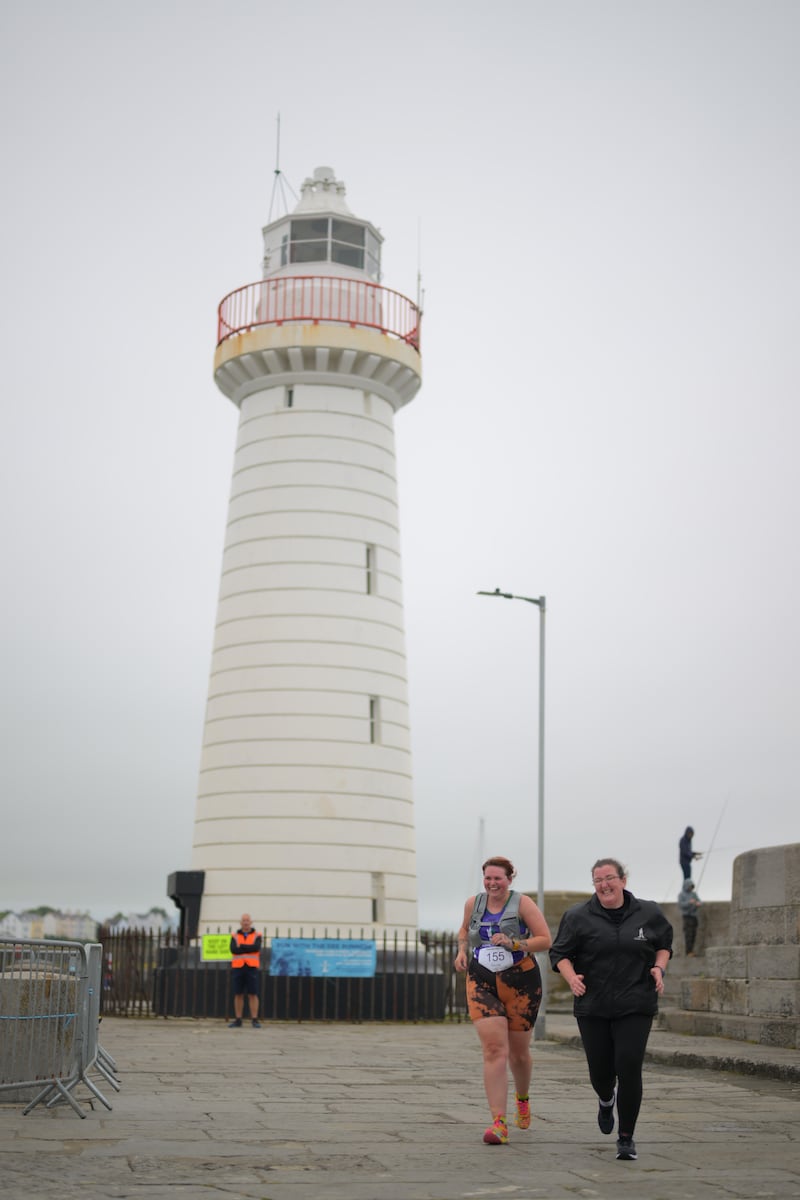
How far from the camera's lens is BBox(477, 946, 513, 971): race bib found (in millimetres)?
9797

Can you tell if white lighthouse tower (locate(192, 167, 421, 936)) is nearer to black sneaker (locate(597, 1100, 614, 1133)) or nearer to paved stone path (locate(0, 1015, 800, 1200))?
paved stone path (locate(0, 1015, 800, 1200))

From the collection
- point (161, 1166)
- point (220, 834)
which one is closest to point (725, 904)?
point (220, 834)

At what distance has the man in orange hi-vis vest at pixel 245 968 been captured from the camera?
23969mm

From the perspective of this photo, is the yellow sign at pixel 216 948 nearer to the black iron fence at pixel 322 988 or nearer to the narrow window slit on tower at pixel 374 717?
the black iron fence at pixel 322 988

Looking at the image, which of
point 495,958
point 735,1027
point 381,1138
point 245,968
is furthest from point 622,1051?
point 245,968

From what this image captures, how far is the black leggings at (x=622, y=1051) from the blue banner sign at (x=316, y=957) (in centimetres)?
1786

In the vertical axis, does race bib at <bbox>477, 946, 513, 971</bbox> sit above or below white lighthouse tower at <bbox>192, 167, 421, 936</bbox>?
below

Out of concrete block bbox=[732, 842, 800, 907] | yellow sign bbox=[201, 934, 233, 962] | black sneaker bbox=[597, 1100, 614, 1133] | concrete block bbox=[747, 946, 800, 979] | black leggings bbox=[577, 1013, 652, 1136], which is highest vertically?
concrete block bbox=[732, 842, 800, 907]

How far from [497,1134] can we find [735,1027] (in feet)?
27.7

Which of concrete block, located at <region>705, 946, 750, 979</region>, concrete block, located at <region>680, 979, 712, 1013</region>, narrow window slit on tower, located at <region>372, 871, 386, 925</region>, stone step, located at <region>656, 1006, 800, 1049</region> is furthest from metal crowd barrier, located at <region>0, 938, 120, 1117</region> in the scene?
narrow window slit on tower, located at <region>372, 871, 386, 925</region>

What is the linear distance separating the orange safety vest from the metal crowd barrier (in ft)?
38.5

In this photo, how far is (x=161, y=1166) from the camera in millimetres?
8562

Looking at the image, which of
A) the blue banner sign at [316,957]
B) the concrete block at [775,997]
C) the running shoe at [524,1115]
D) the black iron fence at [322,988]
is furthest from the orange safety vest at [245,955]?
the running shoe at [524,1115]

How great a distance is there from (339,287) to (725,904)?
13.6 metres
